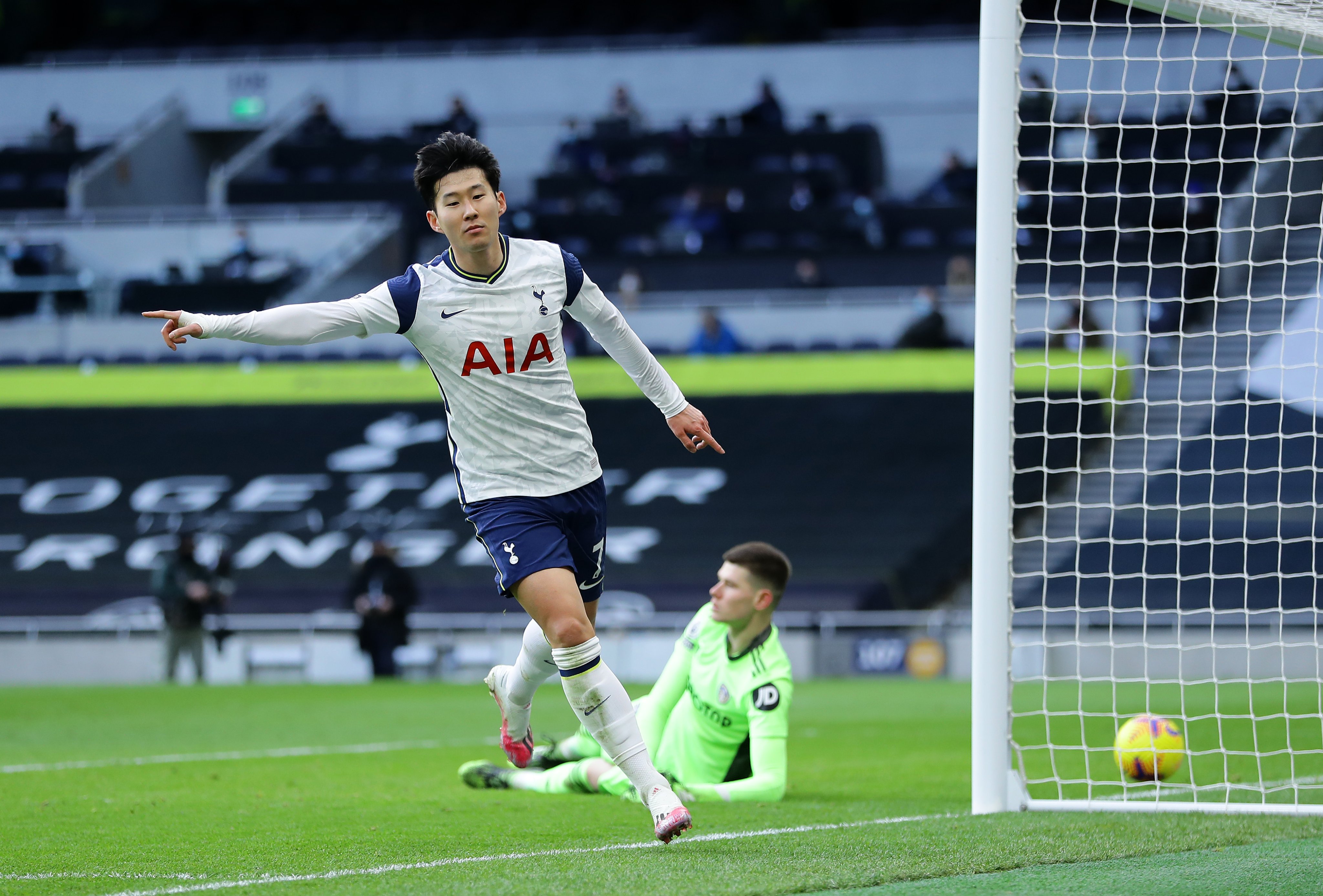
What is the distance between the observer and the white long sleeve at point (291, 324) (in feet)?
14.3

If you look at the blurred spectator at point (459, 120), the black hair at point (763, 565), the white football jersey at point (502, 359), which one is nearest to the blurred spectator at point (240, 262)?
the blurred spectator at point (459, 120)

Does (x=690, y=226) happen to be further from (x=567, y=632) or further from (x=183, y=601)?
(x=567, y=632)

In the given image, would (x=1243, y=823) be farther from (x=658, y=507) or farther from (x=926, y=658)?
(x=658, y=507)

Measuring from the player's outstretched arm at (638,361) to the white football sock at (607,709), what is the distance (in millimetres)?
799

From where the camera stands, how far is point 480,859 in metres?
4.55

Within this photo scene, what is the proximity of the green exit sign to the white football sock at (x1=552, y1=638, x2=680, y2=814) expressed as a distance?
1094 inches

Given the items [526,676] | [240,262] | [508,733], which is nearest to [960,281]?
[240,262]

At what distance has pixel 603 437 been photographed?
69.0 ft

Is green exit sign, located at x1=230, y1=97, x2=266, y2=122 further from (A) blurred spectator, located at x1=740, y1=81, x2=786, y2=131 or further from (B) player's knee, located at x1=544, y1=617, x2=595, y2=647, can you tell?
(B) player's knee, located at x1=544, y1=617, x2=595, y2=647

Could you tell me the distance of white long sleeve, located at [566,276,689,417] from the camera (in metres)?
5.05

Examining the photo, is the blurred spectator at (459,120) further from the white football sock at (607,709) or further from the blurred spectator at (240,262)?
the white football sock at (607,709)

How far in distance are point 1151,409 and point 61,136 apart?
820 inches

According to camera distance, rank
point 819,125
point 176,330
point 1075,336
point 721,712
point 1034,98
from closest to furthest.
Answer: point 176,330, point 721,712, point 1034,98, point 1075,336, point 819,125

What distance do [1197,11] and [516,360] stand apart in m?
→ 3.39
